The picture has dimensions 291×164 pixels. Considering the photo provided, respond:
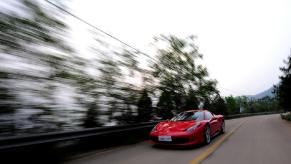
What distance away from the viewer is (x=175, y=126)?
796cm

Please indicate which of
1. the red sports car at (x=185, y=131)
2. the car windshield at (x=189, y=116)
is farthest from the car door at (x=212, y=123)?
the car windshield at (x=189, y=116)

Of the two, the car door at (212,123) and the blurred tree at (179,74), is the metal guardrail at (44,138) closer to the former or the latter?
the car door at (212,123)

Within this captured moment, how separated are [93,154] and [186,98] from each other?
14.5 m

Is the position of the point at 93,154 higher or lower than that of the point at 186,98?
lower

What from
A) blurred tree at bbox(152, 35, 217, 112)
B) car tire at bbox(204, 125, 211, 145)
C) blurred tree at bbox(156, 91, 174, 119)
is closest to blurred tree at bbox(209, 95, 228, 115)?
blurred tree at bbox(152, 35, 217, 112)

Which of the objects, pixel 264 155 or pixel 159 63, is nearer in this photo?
pixel 264 155

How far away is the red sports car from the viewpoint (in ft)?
24.0

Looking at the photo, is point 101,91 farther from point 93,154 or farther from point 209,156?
point 209,156

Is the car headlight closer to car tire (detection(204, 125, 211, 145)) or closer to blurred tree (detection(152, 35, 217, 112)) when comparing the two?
car tire (detection(204, 125, 211, 145))

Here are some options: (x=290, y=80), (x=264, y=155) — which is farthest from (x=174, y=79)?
(x=290, y=80)

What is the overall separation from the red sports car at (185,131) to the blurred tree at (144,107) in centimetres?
340

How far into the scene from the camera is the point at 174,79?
18688 mm

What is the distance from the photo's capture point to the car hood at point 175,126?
7.66 meters

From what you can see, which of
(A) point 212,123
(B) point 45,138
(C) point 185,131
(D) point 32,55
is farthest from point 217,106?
(B) point 45,138
